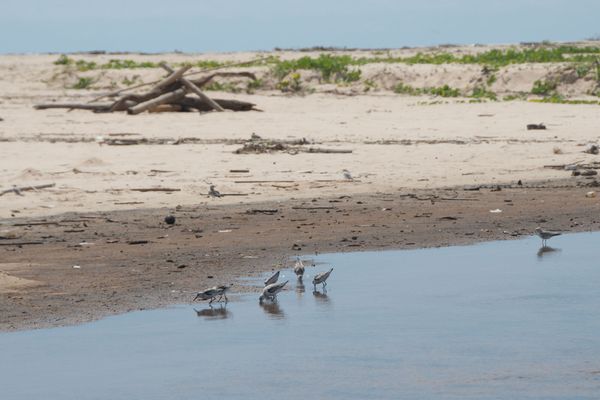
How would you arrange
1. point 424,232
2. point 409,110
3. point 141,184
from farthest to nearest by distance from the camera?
point 409,110 < point 141,184 < point 424,232

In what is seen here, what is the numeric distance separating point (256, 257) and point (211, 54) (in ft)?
126

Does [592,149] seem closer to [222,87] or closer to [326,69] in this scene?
[222,87]

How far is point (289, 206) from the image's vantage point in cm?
1356

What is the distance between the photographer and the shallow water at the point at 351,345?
22.4 ft

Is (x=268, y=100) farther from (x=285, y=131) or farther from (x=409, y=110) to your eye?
(x=285, y=131)

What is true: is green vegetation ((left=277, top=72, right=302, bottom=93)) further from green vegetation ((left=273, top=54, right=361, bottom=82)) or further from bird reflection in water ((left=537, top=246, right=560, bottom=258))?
bird reflection in water ((left=537, top=246, right=560, bottom=258))

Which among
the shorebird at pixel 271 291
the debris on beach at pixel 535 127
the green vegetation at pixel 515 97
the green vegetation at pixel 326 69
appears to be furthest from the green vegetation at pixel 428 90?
the shorebird at pixel 271 291

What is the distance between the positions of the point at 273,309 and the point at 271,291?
0.45ft

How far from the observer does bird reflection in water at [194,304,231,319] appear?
28.1 ft

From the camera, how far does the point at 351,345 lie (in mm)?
7871

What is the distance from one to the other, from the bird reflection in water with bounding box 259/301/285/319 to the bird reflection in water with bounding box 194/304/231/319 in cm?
29

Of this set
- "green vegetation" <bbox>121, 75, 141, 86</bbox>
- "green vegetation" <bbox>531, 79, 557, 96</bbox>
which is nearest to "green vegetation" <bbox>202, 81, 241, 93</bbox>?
"green vegetation" <bbox>121, 75, 141, 86</bbox>

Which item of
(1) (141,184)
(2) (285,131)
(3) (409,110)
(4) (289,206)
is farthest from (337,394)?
(3) (409,110)

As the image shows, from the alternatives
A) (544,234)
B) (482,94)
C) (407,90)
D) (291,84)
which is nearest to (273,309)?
(544,234)
